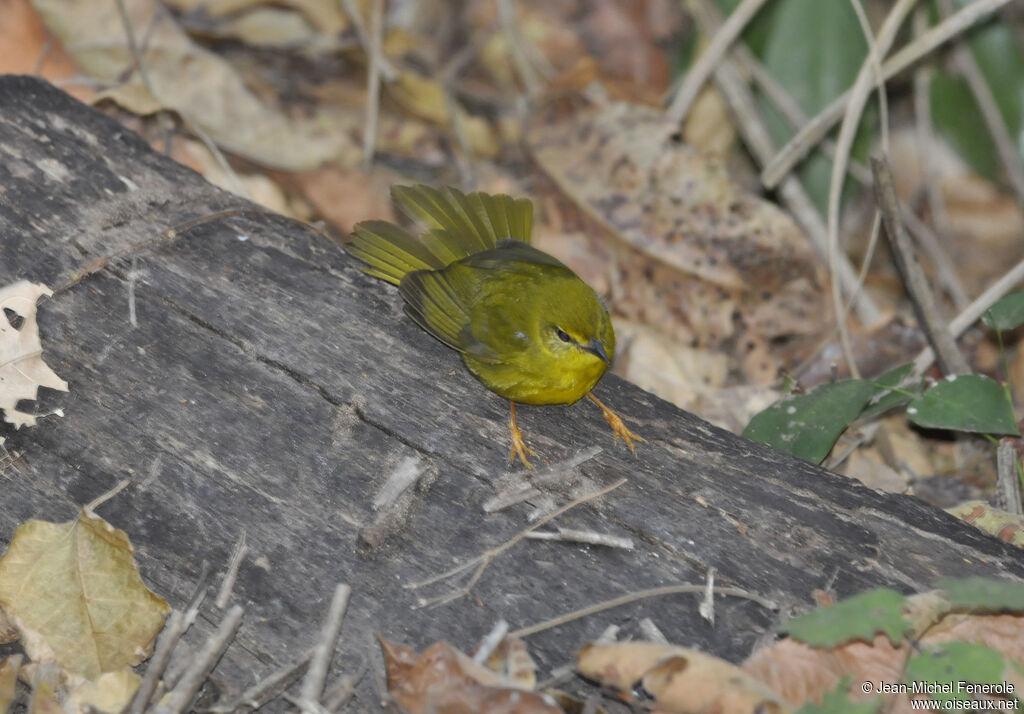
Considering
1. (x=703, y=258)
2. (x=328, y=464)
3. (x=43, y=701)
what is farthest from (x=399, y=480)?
(x=703, y=258)

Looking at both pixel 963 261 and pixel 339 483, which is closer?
pixel 339 483

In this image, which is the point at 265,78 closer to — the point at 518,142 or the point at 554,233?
the point at 518,142

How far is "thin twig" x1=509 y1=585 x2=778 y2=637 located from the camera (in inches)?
106

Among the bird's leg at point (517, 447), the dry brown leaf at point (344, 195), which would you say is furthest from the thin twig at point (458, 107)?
the bird's leg at point (517, 447)

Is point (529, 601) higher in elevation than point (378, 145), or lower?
lower

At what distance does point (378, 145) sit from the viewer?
237 inches

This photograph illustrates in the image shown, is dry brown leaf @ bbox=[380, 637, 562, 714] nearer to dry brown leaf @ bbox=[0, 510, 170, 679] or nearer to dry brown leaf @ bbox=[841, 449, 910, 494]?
dry brown leaf @ bbox=[0, 510, 170, 679]

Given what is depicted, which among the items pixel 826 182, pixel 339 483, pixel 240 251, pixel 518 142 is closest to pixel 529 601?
pixel 339 483

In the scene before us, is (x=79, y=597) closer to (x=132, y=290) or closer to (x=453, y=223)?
(x=132, y=290)

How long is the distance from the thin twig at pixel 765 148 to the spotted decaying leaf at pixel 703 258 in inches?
12.9

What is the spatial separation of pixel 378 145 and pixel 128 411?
3.31 metres

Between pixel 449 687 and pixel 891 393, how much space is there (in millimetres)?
2343

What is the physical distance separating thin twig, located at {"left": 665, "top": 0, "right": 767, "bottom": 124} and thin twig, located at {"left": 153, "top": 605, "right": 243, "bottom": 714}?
3745 mm

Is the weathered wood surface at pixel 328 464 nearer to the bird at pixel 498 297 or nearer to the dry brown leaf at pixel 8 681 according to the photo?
the bird at pixel 498 297
